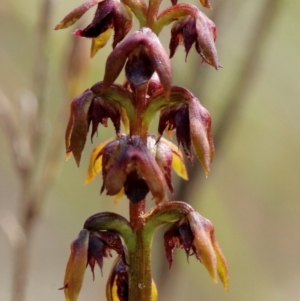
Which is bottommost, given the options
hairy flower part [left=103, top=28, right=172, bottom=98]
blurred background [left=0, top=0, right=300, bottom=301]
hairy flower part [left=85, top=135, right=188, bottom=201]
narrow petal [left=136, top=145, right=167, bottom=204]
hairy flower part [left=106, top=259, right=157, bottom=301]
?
blurred background [left=0, top=0, right=300, bottom=301]

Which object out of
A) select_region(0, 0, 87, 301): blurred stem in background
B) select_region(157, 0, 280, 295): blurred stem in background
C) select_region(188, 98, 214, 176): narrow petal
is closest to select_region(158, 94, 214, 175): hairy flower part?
select_region(188, 98, 214, 176): narrow petal

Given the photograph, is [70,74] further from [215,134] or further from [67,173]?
[67,173]

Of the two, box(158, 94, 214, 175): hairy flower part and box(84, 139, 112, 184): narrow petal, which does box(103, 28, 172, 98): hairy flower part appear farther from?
box(84, 139, 112, 184): narrow petal

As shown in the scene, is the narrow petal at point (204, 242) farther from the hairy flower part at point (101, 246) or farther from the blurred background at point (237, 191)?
the blurred background at point (237, 191)

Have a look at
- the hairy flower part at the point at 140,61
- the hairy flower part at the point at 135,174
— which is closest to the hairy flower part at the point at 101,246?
the hairy flower part at the point at 135,174

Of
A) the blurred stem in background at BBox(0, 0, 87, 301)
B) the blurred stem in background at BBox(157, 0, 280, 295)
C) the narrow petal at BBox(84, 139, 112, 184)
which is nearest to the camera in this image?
the narrow petal at BBox(84, 139, 112, 184)

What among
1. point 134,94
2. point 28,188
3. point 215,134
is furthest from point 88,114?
point 215,134

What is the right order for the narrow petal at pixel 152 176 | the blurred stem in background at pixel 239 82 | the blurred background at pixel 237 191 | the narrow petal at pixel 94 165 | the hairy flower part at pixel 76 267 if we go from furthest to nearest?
the blurred background at pixel 237 191
the blurred stem in background at pixel 239 82
the narrow petal at pixel 94 165
the hairy flower part at pixel 76 267
the narrow petal at pixel 152 176
